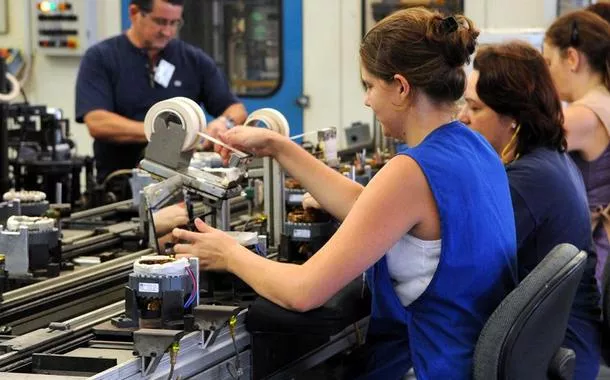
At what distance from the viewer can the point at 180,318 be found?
188cm

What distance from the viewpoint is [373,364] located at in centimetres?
218

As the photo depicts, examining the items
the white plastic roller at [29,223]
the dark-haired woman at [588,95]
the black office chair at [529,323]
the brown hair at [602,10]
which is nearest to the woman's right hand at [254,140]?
the white plastic roller at [29,223]

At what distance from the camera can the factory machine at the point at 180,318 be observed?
5.90 ft

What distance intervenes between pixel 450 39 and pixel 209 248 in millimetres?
579

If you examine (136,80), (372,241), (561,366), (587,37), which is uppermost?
(587,37)

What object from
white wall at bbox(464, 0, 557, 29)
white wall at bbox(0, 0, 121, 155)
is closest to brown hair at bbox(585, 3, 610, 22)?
white wall at bbox(464, 0, 557, 29)

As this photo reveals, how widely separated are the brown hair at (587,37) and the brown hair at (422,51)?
1283mm

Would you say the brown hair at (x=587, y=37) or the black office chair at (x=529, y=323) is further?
the brown hair at (x=587, y=37)

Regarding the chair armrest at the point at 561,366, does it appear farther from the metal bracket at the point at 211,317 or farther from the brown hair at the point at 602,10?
the brown hair at the point at 602,10

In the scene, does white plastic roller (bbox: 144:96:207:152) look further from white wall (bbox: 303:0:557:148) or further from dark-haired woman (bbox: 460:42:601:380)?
white wall (bbox: 303:0:557:148)

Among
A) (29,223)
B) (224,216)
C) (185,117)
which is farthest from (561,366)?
(29,223)

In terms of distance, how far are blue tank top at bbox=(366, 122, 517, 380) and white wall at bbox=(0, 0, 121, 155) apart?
3.84m

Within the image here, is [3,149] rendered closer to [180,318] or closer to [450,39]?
[180,318]

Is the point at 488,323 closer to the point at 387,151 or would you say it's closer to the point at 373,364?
the point at 373,364
